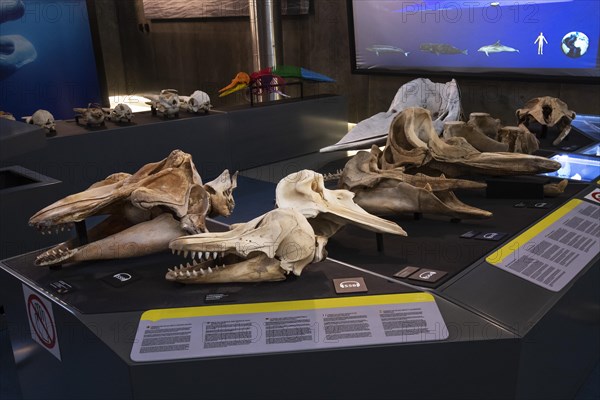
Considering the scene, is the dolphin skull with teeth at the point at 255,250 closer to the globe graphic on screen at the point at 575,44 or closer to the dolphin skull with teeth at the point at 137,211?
the dolphin skull with teeth at the point at 137,211

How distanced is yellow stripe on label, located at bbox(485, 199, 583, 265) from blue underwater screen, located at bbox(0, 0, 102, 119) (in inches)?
321

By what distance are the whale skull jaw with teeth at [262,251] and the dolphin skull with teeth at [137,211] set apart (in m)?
0.20

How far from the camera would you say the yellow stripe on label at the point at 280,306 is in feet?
6.49

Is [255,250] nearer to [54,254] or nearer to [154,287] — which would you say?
[154,287]

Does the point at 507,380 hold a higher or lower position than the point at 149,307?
lower

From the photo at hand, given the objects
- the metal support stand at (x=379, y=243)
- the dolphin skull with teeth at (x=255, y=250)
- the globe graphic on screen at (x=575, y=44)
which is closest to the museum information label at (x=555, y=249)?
the metal support stand at (x=379, y=243)

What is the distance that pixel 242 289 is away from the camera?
84.1 inches

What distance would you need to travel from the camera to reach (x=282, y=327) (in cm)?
192

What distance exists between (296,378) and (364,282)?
0.52m

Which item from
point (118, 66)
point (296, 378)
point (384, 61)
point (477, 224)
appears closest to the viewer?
point (296, 378)

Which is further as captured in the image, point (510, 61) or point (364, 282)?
point (510, 61)

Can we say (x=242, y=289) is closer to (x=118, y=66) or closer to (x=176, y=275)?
(x=176, y=275)

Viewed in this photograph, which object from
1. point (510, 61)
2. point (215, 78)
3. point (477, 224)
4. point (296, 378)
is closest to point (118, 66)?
point (215, 78)

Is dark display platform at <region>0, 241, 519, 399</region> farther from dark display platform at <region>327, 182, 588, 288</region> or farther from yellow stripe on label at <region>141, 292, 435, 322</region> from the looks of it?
dark display platform at <region>327, 182, 588, 288</region>
